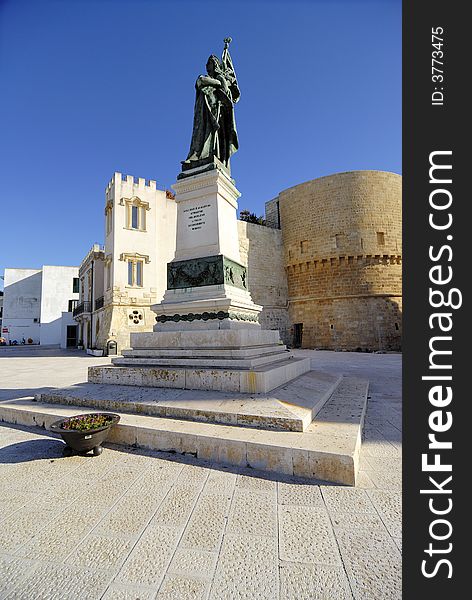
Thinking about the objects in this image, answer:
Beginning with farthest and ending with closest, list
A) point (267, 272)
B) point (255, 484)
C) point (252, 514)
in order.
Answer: point (267, 272), point (255, 484), point (252, 514)

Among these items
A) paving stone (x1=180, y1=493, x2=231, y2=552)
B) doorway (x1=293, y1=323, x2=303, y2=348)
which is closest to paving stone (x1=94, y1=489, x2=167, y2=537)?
paving stone (x1=180, y1=493, x2=231, y2=552)

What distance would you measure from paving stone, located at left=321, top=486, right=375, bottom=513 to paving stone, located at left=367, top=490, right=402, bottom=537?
50 millimetres

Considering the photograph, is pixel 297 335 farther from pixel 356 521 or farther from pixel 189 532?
pixel 189 532

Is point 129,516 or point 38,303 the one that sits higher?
point 38,303

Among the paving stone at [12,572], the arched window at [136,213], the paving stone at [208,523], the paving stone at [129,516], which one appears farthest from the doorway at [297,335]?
the paving stone at [12,572]

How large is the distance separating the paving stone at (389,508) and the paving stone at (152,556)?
4.17 ft

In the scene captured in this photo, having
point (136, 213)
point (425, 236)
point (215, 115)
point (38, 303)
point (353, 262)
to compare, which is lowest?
point (425, 236)

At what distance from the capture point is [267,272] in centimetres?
2502

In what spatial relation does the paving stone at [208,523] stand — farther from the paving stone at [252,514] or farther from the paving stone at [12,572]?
the paving stone at [12,572]

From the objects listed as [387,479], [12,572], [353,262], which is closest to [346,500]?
[387,479]

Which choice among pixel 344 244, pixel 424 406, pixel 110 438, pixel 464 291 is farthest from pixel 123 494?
pixel 344 244

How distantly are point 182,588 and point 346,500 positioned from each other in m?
1.25

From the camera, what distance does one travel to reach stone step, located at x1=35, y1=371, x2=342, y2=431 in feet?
9.91

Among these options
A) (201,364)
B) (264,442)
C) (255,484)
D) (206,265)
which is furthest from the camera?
(206,265)
